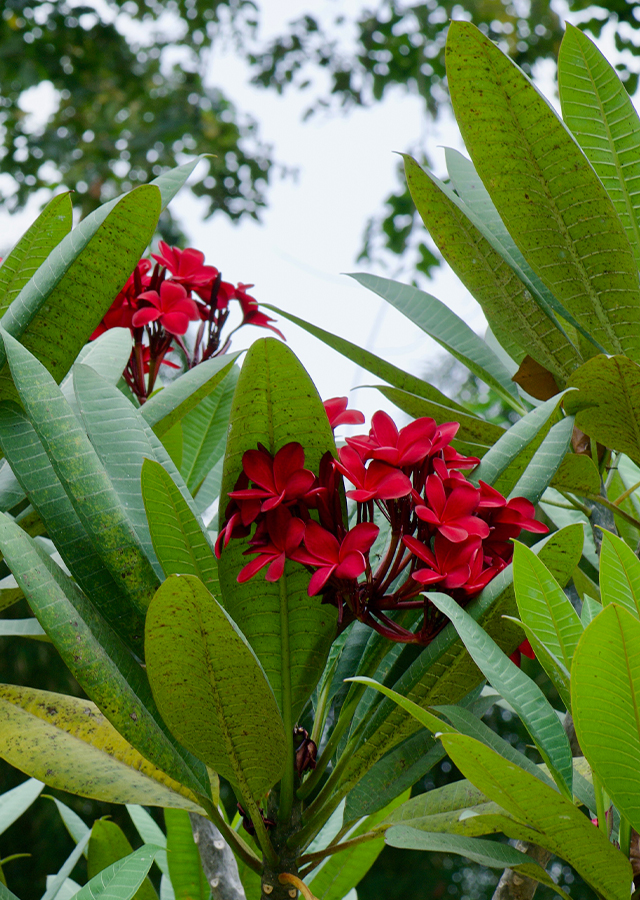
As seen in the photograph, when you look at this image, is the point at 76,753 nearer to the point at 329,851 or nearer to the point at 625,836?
the point at 329,851

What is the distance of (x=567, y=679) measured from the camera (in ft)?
1.48

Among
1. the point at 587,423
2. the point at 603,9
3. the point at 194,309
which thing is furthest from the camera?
the point at 603,9

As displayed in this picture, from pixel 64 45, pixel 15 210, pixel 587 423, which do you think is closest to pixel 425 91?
pixel 64 45

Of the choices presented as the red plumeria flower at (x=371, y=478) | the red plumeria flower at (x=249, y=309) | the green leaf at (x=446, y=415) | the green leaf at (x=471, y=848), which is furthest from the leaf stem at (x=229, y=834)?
the red plumeria flower at (x=249, y=309)

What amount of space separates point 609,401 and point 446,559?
200 millimetres

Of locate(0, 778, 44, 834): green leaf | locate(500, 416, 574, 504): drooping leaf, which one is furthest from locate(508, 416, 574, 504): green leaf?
locate(0, 778, 44, 834): green leaf

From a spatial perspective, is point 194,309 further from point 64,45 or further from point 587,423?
point 64,45

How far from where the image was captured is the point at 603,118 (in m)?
0.60

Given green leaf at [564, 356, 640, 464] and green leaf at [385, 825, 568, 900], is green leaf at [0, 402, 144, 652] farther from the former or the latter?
green leaf at [564, 356, 640, 464]

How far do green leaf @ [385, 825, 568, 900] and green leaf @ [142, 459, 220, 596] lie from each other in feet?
0.57

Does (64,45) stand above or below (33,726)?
above

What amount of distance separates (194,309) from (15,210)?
12.2 ft

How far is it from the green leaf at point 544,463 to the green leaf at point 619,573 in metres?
0.09

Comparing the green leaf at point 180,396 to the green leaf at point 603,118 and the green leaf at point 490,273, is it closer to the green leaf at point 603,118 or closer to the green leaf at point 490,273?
the green leaf at point 490,273
